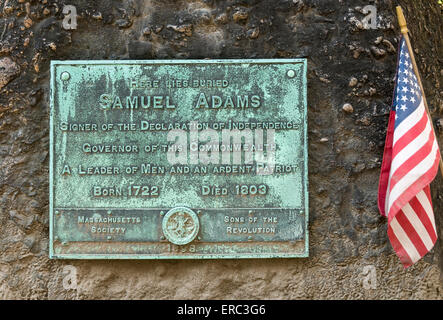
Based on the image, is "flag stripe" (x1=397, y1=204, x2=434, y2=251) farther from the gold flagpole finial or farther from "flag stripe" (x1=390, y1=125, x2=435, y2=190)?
the gold flagpole finial

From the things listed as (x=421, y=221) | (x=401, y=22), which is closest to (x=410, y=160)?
(x=421, y=221)

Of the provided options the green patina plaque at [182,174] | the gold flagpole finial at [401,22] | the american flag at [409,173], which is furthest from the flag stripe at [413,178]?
the gold flagpole finial at [401,22]

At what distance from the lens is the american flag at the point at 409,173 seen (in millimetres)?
3494

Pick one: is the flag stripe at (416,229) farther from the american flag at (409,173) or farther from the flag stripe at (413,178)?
the flag stripe at (413,178)

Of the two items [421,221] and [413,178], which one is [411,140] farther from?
[421,221]

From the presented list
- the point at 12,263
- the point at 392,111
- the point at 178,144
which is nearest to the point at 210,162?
the point at 178,144

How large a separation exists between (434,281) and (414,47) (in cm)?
158

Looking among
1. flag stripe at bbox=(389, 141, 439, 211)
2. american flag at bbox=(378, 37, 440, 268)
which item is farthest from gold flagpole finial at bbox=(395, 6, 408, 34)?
flag stripe at bbox=(389, 141, 439, 211)

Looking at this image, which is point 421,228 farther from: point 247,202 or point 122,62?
point 122,62

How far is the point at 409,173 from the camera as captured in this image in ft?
11.5

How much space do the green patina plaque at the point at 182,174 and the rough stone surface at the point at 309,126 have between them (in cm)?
14

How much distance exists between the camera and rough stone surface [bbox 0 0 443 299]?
388cm

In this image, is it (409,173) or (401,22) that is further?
(401,22)

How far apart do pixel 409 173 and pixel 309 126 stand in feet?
2.42
